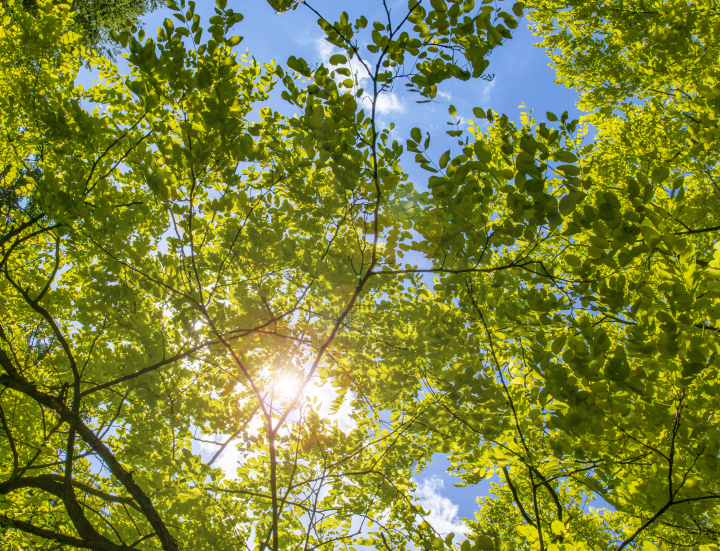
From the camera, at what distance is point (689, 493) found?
6.18 feet

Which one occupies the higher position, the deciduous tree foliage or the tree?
the tree

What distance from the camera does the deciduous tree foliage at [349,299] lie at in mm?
1732

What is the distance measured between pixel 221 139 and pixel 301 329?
1.53 meters

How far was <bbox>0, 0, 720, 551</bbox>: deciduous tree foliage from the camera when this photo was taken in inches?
68.2

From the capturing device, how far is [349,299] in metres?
2.63

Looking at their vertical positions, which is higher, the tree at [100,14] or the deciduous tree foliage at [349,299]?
the tree at [100,14]

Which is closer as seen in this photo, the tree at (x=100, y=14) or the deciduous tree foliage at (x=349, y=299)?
the deciduous tree foliage at (x=349, y=299)

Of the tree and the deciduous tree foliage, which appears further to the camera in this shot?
the tree

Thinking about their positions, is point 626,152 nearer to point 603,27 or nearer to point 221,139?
point 603,27

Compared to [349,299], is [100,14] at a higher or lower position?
higher

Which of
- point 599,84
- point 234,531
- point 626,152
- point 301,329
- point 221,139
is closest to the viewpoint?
point 221,139

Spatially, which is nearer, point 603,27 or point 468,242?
point 468,242

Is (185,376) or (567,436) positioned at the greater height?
(185,376)


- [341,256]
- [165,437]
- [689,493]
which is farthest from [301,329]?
[689,493]
